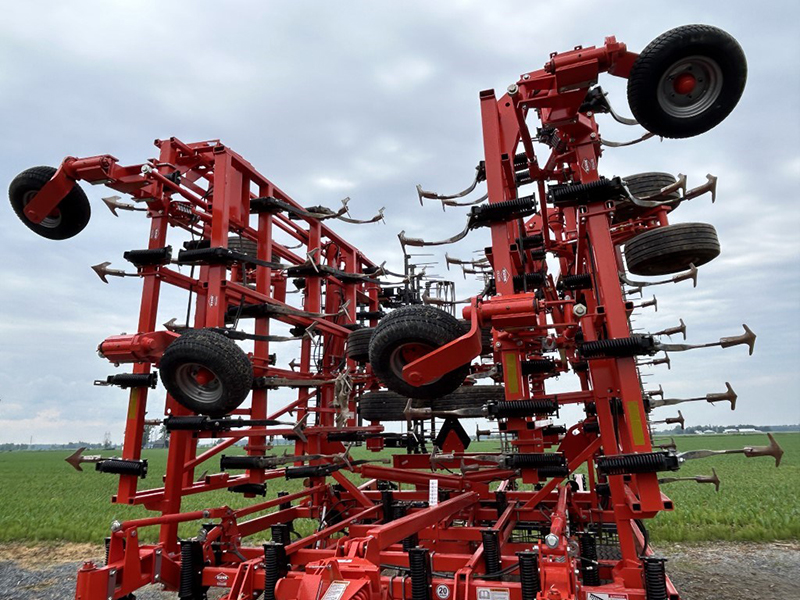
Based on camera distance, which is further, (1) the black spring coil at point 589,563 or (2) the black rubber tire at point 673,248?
(2) the black rubber tire at point 673,248

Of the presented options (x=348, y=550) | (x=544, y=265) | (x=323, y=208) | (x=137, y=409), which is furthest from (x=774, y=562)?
(x=137, y=409)

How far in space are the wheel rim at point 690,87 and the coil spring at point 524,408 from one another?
9.31ft

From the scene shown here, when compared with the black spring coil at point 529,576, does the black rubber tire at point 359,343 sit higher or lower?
higher

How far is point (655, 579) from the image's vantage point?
3678 mm

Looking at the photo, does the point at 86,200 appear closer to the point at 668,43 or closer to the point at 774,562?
the point at 668,43

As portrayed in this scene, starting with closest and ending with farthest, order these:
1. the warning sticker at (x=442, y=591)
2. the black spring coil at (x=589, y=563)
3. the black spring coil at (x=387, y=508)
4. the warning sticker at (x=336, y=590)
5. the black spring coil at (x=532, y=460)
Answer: the warning sticker at (x=336, y=590), the warning sticker at (x=442, y=591), the black spring coil at (x=589, y=563), the black spring coil at (x=532, y=460), the black spring coil at (x=387, y=508)

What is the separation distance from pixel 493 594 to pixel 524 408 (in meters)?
1.62

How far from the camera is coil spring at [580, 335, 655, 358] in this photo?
4.14 meters

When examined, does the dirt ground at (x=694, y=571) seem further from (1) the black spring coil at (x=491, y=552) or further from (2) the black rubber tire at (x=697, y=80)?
(2) the black rubber tire at (x=697, y=80)

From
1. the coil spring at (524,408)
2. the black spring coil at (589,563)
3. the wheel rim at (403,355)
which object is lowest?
the black spring coil at (589,563)

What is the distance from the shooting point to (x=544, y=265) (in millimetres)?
7750

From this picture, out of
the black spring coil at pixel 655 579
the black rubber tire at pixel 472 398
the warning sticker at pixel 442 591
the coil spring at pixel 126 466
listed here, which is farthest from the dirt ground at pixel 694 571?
the warning sticker at pixel 442 591

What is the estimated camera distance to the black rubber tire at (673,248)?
17.4 ft

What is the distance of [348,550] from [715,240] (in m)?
4.88
